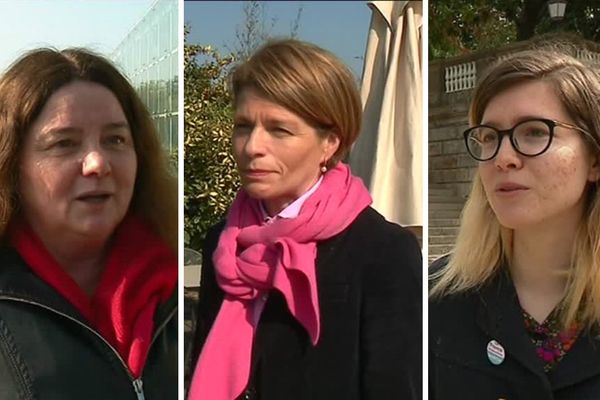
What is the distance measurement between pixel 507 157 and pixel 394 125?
0.84 feet

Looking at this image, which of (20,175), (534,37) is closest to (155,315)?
(20,175)

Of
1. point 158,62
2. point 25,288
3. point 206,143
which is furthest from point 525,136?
point 25,288

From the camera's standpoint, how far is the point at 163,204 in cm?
147

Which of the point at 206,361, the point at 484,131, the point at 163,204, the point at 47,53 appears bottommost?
the point at 206,361

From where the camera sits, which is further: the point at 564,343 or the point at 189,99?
the point at 189,99

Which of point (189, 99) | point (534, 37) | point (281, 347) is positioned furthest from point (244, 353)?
point (534, 37)

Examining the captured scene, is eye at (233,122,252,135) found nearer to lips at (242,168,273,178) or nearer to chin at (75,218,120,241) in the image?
lips at (242,168,273,178)

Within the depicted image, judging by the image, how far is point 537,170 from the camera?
130 cm

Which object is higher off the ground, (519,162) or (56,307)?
(519,162)

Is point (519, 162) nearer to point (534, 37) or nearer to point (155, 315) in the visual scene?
point (534, 37)

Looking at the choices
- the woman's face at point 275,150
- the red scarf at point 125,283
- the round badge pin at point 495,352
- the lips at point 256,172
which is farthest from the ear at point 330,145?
the round badge pin at point 495,352

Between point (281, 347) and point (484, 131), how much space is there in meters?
0.60

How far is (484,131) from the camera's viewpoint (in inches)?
53.8

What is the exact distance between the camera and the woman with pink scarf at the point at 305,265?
1347 millimetres
